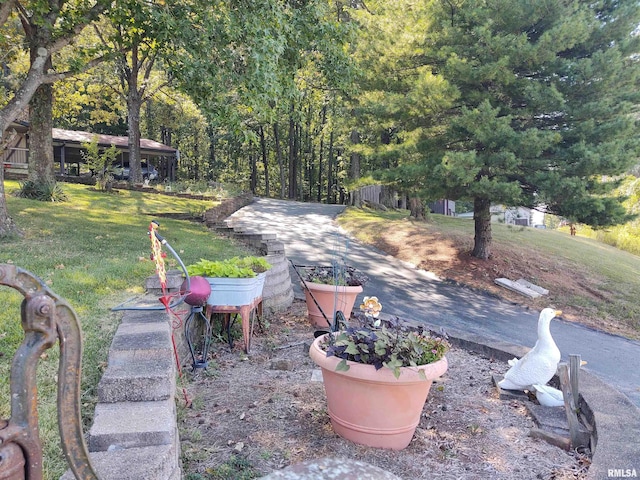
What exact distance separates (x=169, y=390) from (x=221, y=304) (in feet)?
5.27

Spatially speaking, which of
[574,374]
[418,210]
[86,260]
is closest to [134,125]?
[418,210]

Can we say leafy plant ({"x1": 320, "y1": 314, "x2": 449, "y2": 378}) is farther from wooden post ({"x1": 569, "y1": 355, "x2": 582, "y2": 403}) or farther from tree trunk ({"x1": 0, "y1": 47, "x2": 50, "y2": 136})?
tree trunk ({"x1": 0, "y1": 47, "x2": 50, "y2": 136})

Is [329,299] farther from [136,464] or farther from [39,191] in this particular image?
[39,191]

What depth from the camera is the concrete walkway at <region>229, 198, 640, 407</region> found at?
18.5 ft

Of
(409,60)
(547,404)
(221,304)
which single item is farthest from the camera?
(409,60)

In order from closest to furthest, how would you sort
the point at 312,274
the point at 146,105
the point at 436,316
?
the point at 312,274, the point at 436,316, the point at 146,105

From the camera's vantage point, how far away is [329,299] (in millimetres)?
5027

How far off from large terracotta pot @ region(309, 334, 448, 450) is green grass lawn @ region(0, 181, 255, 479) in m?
1.36

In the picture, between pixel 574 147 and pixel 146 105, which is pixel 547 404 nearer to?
pixel 574 147

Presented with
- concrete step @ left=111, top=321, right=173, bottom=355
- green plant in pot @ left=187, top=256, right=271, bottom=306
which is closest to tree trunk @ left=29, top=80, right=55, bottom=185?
green plant in pot @ left=187, top=256, right=271, bottom=306

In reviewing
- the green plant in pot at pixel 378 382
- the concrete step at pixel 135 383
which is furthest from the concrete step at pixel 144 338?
the green plant in pot at pixel 378 382

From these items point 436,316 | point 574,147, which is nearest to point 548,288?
point 574,147

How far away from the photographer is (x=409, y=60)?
31.7 feet

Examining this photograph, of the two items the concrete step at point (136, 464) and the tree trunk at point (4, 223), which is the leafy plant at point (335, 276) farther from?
the tree trunk at point (4, 223)
